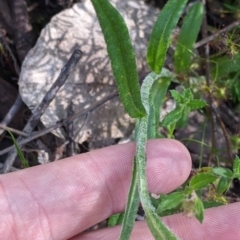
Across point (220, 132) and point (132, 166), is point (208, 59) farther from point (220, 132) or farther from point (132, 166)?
point (132, 166)

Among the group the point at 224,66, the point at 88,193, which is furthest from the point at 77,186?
the point at 224,66

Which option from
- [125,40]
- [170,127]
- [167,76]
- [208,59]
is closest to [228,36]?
[208,59]

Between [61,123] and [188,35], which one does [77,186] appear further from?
[188,35]

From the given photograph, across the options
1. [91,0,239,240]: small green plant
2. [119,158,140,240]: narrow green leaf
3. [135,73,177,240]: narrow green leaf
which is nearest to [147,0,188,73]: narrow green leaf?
[91,0,239,240]: small green plant

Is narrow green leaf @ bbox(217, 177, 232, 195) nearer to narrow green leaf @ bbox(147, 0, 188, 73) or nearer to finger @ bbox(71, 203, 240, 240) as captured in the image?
finger @ bbox(71, 203, 240, 240)

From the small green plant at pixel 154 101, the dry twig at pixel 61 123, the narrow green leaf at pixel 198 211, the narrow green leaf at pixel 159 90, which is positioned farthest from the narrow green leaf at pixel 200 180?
the dry twig at pixel 61 123

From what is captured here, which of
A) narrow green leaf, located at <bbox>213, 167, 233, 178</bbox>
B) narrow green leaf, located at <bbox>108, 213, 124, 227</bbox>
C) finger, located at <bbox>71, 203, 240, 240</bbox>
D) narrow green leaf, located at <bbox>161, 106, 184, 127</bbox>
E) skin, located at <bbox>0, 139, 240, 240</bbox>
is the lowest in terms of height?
narrow green leaf, located at <bbox>108, 213, 124, 227</bbox>
